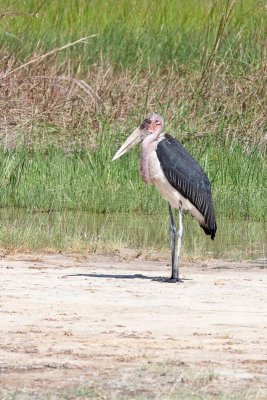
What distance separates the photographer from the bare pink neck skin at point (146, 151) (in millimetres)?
9102

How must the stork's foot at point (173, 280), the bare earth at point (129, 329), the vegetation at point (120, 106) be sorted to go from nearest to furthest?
the bare earth at point (129, 329), the stork's foot at point (173, 280), the vegetation at point (120, 106)

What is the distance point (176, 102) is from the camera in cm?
1404

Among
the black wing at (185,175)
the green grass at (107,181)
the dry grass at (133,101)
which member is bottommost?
the green grass at (107,181)

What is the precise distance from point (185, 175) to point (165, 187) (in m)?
0.18

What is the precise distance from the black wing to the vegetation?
2.84 meters

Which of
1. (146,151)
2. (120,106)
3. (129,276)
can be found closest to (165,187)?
(146,151)

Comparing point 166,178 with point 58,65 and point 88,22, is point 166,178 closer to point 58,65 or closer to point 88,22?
point 58,65

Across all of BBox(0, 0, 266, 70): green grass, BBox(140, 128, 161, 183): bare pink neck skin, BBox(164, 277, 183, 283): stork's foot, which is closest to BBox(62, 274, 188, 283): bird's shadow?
BBox(164, 277, 183, 283): stork's foot

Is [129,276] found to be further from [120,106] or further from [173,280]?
[120,106]

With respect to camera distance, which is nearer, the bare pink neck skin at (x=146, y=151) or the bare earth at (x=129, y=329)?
the bare earth at (x=129, y=329)

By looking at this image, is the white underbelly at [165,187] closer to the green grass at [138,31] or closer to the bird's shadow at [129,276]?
the bird's shadow at [129,276]

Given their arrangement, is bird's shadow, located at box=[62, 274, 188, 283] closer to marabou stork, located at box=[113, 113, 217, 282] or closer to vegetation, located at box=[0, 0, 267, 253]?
marabou stork, located at box=[113, 113, 217, 282]

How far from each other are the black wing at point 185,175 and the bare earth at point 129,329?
0.48 meters

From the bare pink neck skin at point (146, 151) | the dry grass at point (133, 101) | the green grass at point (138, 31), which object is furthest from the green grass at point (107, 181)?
the bare pink neck skin at point (146, 151)
